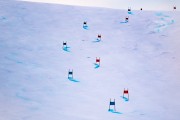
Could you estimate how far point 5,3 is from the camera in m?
26.9

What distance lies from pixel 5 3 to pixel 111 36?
1087cm

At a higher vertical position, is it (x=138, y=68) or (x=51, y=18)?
(x=51, y=18)

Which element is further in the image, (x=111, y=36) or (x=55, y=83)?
(x=111, y=36)

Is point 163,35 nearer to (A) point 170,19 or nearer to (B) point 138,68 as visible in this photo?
(A) point 170,19

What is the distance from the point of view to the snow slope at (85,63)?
13562 mm

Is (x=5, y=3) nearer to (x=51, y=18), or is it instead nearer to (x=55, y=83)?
(x=51, y=18)

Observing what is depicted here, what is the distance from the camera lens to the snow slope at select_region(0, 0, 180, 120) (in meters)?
13.6

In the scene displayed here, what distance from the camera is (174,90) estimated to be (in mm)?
15961

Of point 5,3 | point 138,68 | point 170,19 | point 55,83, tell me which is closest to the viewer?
point 55,83

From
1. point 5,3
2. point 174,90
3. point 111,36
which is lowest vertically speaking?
point 174,90

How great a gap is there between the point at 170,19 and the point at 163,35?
283 centimetres

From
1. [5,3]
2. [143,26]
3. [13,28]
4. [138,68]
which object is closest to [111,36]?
[143,26]

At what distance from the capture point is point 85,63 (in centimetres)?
1881

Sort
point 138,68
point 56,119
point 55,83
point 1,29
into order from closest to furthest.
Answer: point 56,119
point 55,83
point 138,68
point 1,29
